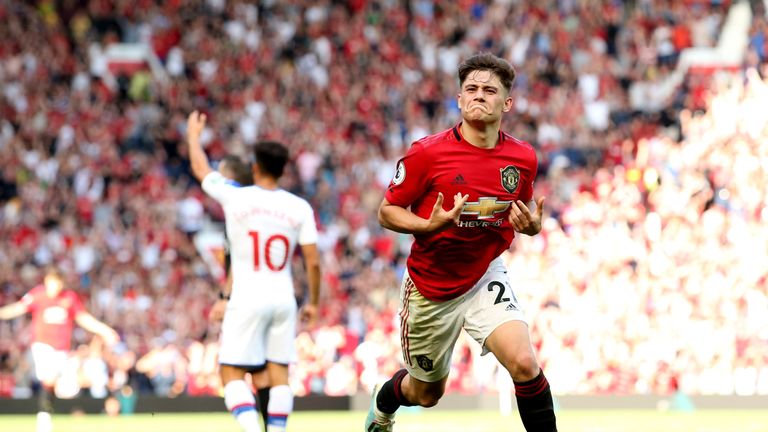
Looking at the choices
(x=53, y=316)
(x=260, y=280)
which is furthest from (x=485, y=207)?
(x=53, y=316)

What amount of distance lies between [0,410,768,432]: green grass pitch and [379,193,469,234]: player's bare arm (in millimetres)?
6620

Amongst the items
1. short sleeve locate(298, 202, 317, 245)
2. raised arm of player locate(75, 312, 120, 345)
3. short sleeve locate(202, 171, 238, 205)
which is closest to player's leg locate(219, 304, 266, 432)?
short sleeve locate(298, 202, 317, 245)

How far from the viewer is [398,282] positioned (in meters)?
22.0

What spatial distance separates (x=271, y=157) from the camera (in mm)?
9836

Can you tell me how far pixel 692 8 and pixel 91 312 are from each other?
1294 centimetres

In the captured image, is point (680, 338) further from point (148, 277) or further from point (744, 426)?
point (148, 277)

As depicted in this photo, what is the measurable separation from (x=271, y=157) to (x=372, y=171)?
14398 millimetres

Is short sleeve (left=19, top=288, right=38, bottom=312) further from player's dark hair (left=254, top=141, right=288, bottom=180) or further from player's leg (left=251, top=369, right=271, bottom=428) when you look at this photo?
player's dark hair (left=254, top=141, right=288, bottom=180)

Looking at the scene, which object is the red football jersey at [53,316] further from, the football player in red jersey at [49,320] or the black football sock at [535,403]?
the black football sock at [535,403]

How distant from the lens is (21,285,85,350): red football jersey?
1658cm

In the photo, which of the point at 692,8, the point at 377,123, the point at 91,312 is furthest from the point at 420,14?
the point at 91,312

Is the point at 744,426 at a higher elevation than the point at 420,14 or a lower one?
lower

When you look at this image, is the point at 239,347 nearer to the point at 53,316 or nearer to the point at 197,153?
the point at 197,153

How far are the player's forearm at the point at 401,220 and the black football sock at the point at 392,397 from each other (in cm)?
133
